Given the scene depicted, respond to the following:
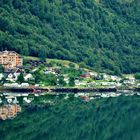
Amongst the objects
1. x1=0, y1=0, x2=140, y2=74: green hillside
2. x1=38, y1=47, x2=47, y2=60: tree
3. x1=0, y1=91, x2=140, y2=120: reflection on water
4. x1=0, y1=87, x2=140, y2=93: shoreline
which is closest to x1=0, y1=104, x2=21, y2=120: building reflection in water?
x1=0, y1=91, x2=140, y2=120: reflection on water

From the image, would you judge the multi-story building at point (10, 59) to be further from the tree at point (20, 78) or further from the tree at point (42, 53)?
the tree at point (20, 78)

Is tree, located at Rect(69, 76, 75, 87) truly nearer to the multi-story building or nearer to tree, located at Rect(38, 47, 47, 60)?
the multi-story building

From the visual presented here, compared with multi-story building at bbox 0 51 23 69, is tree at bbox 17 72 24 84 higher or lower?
lower

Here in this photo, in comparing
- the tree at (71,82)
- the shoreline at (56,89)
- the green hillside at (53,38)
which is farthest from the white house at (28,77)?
the green hillside at (53,38)

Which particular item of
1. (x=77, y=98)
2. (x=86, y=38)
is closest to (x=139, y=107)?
(x=77, y=98)

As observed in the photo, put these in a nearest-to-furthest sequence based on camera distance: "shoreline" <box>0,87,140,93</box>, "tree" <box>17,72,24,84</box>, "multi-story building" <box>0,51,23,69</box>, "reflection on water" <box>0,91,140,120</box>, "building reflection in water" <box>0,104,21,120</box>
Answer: "building reflection in water" <box>0,104,21,120</box>, "reflection on water" <box>0,91,140,120</box>, "shoreline" <box>0,87,140,93</box>, "tree" <box>17,72,24,84</box>, "multi-story building" <box>0,51,23,69</box>

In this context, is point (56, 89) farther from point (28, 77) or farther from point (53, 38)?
point (53, 38)
